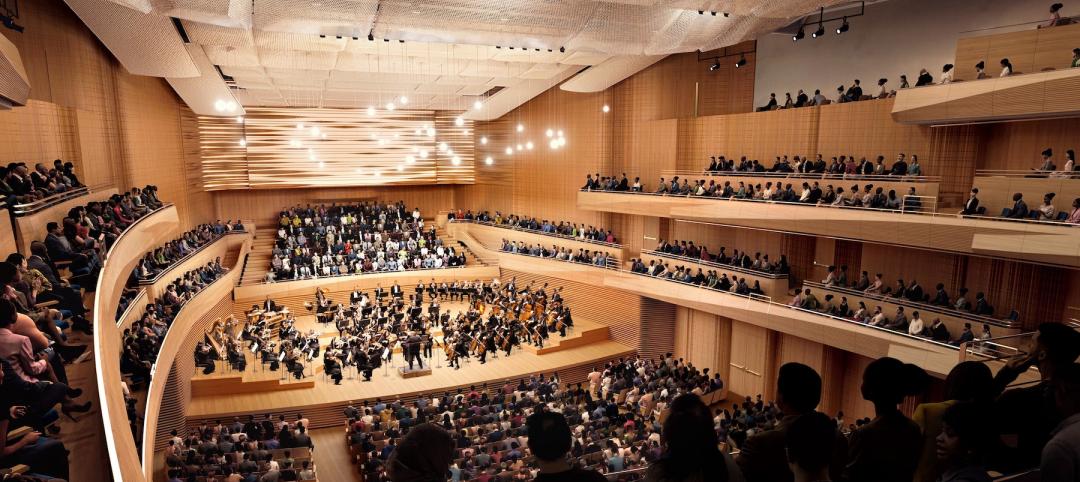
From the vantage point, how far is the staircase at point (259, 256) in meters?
18.8

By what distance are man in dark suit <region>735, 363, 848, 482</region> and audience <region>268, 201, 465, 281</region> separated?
18140mm

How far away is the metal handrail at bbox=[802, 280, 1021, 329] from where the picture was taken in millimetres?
9977

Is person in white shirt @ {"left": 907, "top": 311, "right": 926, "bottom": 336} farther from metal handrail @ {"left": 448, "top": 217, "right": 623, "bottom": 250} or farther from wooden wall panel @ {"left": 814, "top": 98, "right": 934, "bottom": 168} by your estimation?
metal handrail @ {"left": 448, "top": 217, "right": 623, "bottom": 250}

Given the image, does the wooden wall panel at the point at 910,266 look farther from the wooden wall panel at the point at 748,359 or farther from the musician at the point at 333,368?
the musician at the point at 333,368

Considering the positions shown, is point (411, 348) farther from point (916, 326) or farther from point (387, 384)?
point (916, 326)

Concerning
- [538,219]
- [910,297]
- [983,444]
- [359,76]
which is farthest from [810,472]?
[538,219]

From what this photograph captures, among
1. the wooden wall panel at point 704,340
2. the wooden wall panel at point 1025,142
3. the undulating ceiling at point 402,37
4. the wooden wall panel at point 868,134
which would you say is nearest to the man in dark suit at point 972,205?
the wooden wall panel at point 1025,142


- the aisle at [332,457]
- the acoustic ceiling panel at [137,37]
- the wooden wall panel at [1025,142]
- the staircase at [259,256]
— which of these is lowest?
the aisle at [332,457]

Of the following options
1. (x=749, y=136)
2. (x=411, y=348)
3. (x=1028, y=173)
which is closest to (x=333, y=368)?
(x=411, y=348)

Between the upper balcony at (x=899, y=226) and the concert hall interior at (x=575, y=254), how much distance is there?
0.05 m

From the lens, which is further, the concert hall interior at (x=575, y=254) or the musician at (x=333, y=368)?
the musician at (x=333, y=368)

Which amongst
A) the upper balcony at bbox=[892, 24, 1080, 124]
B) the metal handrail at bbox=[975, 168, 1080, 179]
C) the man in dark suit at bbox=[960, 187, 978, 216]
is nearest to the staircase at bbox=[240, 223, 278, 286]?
the upper balcony at bbox=[892, 24, 1080, 124]

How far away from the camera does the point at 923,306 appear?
10961 mm

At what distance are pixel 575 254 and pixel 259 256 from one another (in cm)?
1085
